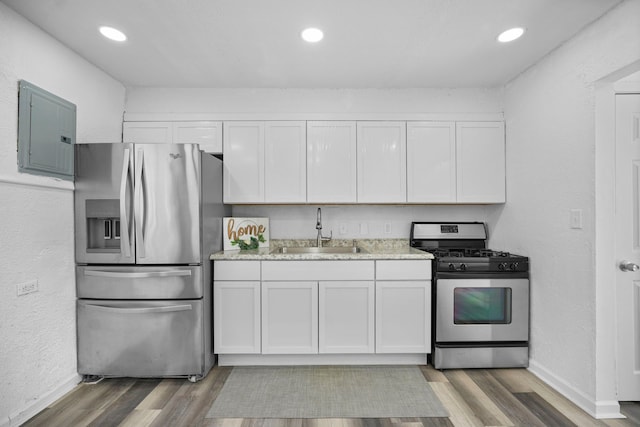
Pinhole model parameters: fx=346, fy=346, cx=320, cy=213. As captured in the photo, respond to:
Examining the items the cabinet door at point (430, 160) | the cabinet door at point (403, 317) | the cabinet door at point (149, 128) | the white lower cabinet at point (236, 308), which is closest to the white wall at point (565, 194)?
the cabinet door at point (430, 160)

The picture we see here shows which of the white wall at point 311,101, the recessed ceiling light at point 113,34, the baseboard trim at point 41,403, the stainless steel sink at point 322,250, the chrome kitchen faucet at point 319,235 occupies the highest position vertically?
the recessed ceiling light at point 113,34

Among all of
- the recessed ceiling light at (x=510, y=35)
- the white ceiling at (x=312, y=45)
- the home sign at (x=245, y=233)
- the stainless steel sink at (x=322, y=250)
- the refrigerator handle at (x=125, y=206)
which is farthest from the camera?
the stainless steel sink at (x=322, y=250)

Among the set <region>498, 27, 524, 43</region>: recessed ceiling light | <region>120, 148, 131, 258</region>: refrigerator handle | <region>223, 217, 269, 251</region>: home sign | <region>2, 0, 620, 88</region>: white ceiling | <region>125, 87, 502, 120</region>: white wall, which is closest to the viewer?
<region>2, 0, 620, 88</region>: white ceiling

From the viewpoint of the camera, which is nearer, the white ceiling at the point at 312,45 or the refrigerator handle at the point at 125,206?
the white ceiling at the point at 312,45

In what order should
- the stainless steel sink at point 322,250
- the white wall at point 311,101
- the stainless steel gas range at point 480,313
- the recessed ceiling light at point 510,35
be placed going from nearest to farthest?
the recessed ceiling light at point 510,35
the stainless steel gas range at point 480,313
the white wall at point 311,101
the stainless steel sink at point 322,250

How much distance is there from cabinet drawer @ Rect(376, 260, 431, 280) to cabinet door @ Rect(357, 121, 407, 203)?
2.20 feet

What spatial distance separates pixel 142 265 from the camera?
8.63 ft

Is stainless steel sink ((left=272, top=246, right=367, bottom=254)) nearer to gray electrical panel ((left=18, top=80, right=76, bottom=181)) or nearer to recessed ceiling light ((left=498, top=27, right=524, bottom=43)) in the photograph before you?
gray electrical panel ((left=18, top=80, right=76, bottom=181))

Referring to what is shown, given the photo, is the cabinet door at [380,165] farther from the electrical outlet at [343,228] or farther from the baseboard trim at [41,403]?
the baseboard trim at [41,403]

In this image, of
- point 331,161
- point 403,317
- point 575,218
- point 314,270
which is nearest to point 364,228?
point 331,161

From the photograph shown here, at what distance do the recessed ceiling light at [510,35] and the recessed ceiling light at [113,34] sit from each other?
262 centimetres

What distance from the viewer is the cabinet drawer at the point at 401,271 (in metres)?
2.89

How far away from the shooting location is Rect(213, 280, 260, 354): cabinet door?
2.87 m

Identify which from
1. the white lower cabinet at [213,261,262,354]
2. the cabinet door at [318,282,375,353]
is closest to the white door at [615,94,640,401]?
the cabinet door at [318,282,375,353]
